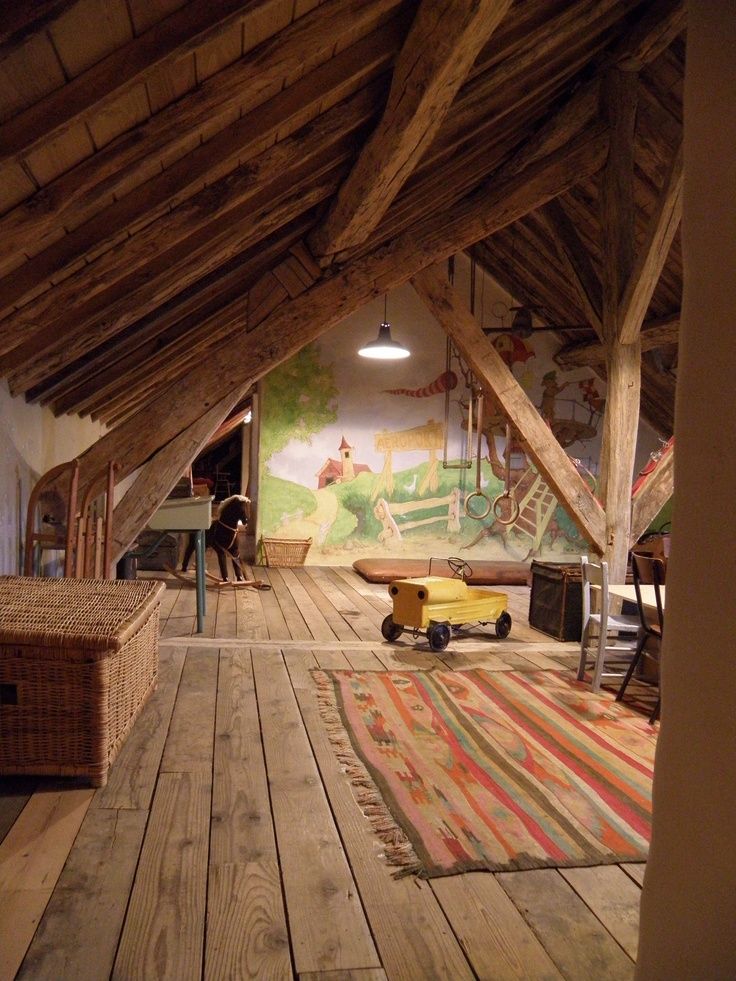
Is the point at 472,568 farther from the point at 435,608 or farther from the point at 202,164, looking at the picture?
the point at 202,164

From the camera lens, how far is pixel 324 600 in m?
7.28

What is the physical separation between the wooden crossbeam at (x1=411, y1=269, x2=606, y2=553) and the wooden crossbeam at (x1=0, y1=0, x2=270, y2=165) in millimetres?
3675

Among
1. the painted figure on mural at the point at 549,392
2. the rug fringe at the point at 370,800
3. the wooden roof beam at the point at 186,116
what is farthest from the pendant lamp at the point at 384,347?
the wooden roof beam at the point at 186,116

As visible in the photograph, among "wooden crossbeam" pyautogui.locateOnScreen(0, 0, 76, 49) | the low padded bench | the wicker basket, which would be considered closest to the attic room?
"wooden crossbeam" pyautogui.locateOnScreen(0, 0, 76, 49)

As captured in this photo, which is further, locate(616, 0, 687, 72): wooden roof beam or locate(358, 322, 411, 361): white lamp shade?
locate(358, 322, 411, 361): white lamp shade

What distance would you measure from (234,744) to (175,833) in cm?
83

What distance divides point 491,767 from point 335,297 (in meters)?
3.04

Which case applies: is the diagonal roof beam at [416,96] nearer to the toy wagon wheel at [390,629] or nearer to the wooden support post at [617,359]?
the wooden support post at [617,359]

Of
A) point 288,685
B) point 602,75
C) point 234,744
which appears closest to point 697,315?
point 234,744

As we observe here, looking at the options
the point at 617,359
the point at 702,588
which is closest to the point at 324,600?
the point at 617,359

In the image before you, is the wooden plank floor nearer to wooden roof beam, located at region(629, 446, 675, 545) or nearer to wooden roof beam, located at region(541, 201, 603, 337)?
wooden roof beam, located at region(629, 446, 675, 545)

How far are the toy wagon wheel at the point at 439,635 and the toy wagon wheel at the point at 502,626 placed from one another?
734mm

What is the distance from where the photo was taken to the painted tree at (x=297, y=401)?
9766 millimetres

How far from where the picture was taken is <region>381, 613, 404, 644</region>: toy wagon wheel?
549 centimetres
